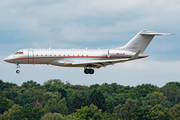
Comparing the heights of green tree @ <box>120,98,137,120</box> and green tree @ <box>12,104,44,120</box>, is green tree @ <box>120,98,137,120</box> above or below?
below

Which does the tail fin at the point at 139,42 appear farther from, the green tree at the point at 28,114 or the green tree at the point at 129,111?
the green tree at the point at 129,111

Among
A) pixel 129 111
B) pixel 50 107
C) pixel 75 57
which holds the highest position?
pixel 75 57

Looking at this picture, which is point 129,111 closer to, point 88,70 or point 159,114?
point 159,114

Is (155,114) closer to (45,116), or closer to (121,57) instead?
(45,116)

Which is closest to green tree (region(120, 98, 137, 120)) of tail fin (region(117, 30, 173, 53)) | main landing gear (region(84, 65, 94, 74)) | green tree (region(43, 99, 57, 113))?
green tree (region(43, 99, 57, 113))

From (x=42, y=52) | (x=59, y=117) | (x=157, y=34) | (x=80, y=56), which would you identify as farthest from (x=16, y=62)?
(x=59, y=117)

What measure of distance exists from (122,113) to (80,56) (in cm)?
11532

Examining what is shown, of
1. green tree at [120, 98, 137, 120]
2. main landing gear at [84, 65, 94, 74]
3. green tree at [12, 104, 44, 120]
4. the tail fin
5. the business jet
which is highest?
the tail fin

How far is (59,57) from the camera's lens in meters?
75.4

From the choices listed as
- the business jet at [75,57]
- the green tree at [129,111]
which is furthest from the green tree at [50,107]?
the business jet at [75,57]

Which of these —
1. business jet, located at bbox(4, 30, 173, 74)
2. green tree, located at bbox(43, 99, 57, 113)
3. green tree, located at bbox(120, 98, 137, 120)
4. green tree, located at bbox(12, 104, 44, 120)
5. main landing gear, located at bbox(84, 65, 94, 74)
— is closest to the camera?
business jet, located at bbox(4, 30, 173, 74)

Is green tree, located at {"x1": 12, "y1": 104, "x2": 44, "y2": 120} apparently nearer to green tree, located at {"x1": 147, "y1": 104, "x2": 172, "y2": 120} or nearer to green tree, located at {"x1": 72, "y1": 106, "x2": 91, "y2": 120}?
green tree, located at {"x1": 72, "y1": 106, "x2": 91, "y2": 120}

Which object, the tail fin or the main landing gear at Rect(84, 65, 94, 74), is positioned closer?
the main landing gear at Rect(84, 65, 94, 74)

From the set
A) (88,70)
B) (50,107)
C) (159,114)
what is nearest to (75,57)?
(88,70)
